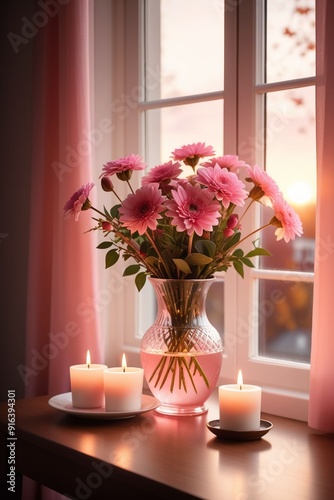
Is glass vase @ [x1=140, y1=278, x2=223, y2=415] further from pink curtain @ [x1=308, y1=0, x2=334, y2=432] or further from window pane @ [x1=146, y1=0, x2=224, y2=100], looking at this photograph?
window pane @ [x1=146, y1=0, x2=224, y2=100]

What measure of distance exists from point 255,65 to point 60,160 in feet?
2.11

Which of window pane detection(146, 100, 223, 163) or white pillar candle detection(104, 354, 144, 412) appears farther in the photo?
window pane detection(146, 100, 223, 163)

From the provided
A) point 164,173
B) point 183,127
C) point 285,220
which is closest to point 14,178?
point 183,127

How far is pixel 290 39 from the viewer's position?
1921 mm

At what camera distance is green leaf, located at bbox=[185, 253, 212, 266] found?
1614 mm

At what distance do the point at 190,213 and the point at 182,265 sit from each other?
0.14 metres

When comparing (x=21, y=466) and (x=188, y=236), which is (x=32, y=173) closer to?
(x=188, y=236)

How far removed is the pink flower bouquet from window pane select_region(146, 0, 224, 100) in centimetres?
57

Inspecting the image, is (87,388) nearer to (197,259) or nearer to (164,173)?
(197,259)

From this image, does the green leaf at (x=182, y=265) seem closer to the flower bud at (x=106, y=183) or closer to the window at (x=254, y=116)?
the flower bud at (x=106, y=183)

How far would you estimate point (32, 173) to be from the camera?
2.23 metres

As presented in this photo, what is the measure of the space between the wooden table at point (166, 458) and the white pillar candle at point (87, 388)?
0.15 feet

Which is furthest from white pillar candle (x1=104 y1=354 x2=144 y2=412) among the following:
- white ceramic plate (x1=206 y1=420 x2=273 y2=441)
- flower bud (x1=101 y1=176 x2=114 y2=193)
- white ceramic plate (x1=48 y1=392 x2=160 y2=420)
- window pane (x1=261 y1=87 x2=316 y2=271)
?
window pane (x1=261 y1=87 x2=316 y2=271)

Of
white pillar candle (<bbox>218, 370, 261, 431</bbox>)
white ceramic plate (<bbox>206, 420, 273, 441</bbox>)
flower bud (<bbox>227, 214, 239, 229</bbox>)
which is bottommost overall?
white ceramic plate (<bbox>206, 420, 273, 441</bbox>)
